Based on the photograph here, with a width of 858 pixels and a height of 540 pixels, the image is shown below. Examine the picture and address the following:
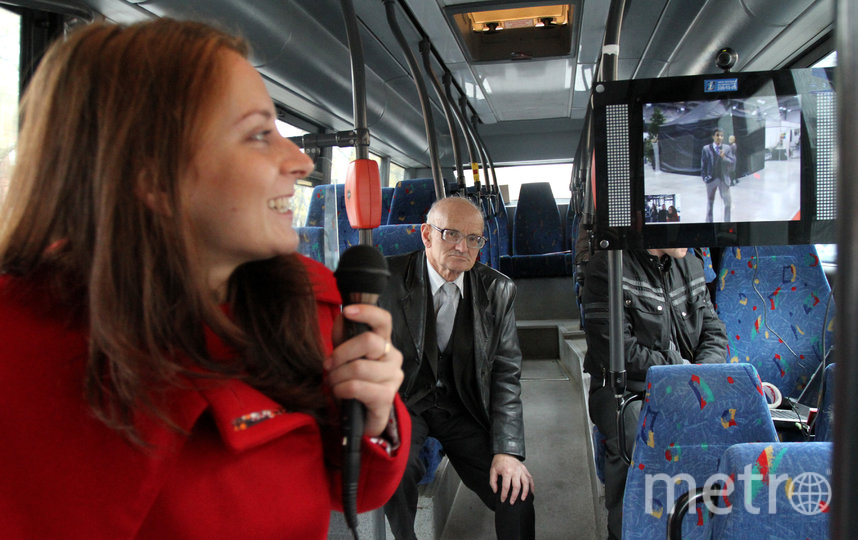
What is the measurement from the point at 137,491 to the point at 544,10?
176 inches

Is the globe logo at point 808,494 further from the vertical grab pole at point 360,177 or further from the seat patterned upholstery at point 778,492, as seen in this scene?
the vertical grab pole at point 360,177

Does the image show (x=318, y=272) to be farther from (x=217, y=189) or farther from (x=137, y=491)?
(x=137, y=491)

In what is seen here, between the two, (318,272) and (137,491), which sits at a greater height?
(318,272)

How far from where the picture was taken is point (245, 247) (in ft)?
2.58

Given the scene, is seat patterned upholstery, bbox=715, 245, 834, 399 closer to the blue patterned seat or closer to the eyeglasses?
the eyeglasses

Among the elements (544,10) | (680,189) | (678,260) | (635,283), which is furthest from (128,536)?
(544,10)

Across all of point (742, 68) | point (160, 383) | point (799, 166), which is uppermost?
point (742, 68)

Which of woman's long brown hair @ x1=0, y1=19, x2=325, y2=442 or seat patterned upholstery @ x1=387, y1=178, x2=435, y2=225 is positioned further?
seat patterned upholstery @ x1=387, y1=178, x2=435, y2=225

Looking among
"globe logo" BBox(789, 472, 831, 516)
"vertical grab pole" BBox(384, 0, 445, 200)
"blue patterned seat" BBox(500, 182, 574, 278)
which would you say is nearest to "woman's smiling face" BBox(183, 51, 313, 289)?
"globe logo" BBox(789, 472, 831, 516)

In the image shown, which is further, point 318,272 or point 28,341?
point 318,272

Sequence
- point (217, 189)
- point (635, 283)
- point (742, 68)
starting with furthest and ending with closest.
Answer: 1. point (742, 68)
2. point (635, 283)
3. point (217, 189)

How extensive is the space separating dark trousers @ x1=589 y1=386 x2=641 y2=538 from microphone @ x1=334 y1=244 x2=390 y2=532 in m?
1.64

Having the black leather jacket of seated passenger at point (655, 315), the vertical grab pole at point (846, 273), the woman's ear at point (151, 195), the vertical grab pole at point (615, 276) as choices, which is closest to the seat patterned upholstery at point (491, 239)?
the black leather jacket of seated passenger at point (655, 315)

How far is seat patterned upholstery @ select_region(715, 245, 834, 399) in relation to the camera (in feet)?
9.10
